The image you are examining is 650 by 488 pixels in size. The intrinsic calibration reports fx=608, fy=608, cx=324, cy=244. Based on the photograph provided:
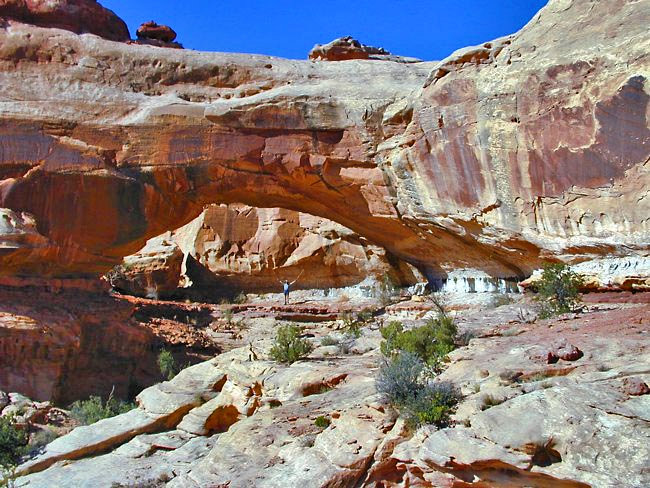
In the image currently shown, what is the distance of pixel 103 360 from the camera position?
55.4 ft

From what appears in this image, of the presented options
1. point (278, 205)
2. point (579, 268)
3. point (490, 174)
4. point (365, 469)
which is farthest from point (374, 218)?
point (365, 469)

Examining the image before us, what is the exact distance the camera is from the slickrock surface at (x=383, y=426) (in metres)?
6.41

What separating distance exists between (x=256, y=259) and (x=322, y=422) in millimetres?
19131

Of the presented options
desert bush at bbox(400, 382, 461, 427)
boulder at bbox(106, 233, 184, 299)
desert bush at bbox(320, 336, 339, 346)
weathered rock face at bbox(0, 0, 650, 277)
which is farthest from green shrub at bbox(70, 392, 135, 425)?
boulder at bbox(106, 233, 184, 299)

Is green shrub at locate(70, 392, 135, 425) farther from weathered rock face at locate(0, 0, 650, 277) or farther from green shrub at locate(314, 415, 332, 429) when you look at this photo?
green shrub at locate(314, 415, 332, 429)

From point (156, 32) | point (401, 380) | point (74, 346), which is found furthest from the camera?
point (156, 32)

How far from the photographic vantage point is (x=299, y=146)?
17.2m

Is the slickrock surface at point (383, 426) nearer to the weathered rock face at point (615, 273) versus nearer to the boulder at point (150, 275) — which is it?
the weathered rock face at point (615, 273)

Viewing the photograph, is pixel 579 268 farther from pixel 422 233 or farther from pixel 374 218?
pixel 374 218

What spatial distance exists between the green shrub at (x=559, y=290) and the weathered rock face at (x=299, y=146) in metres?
0.49

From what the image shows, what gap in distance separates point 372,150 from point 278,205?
4.11m

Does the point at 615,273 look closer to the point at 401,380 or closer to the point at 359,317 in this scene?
the point at 401,380

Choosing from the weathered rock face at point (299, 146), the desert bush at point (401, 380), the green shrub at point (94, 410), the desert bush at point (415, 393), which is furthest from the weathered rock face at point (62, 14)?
the desert bush at point (415, 393)

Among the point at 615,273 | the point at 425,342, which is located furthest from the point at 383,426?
the point at 615,273
